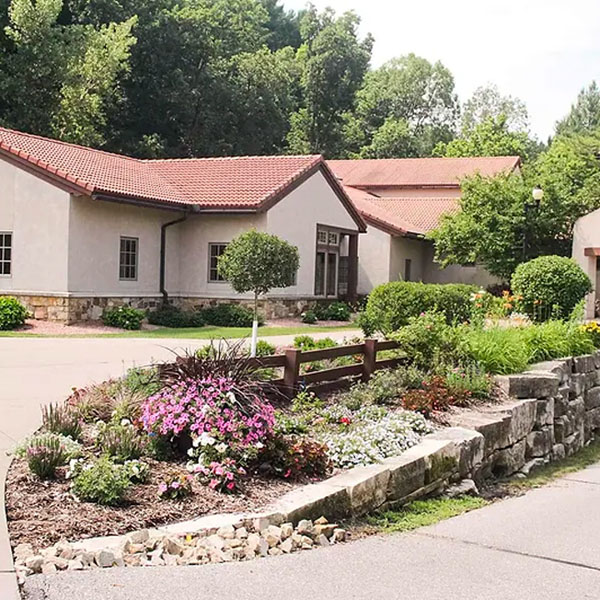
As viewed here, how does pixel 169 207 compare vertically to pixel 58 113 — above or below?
below

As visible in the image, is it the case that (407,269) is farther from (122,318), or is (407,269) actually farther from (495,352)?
(495,352)

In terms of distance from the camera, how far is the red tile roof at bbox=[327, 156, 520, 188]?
153 feet

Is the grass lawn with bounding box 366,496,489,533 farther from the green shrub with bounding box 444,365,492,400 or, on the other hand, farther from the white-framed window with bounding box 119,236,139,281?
the white-framed window with bounding box 119,236,139,281

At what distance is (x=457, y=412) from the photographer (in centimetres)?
1057

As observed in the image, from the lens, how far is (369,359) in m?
11.4

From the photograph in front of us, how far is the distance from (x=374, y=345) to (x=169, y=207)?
1458 cm

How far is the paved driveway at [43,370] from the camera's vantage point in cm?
740

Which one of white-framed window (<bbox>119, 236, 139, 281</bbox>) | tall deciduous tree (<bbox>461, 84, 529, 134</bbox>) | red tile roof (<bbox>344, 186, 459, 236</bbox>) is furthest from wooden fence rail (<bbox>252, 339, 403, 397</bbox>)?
tall deciduous tree (<bbox>461, 84, 529, 134</bbox>)

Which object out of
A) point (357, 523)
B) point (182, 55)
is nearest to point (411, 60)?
point (182, 55)

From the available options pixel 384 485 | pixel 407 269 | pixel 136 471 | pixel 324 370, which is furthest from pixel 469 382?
pixel 407 269

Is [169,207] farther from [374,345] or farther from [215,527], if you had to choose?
[215,527]

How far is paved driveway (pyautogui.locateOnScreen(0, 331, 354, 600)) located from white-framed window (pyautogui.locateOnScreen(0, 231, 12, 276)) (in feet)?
16.4

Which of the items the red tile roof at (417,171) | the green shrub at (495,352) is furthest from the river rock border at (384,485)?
the red tile roof at (417,171)

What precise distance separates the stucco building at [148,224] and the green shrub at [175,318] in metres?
0.76
